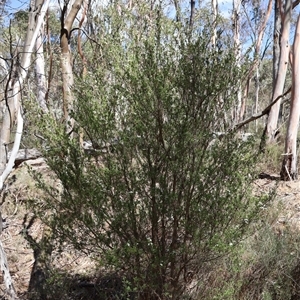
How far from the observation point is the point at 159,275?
333 cm

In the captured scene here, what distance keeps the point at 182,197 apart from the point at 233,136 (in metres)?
0.61

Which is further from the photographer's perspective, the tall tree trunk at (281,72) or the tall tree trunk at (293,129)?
the tall tree trunk at (281,72)

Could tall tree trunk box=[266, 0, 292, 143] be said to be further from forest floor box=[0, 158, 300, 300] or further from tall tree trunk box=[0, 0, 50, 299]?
tall tree trunk box=[0, 0, 50, 299]

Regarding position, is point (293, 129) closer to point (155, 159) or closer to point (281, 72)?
point (281, 72)

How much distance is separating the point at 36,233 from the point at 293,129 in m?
4.03

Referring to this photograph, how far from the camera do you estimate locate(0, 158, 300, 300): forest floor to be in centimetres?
443

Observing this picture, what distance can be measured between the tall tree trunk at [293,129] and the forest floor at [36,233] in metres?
0.20

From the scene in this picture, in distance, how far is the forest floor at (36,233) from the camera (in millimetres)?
4434

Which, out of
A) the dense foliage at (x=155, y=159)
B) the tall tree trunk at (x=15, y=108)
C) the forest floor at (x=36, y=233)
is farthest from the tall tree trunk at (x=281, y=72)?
the tall tree trunk at (x=15, y=108)

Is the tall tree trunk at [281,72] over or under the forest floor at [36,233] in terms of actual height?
over

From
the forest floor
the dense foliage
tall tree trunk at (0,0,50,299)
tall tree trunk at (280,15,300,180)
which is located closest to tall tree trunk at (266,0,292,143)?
tall tree trunk at (280,15,300,180)

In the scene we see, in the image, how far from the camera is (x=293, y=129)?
645 cm

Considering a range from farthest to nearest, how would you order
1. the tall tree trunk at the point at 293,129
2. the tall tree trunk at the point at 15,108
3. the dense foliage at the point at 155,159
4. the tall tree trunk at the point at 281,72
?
the tall tree trunk at the point at 281,72
the tall tree trunk at the point at 293,129
the tall tree trunk at the point at 15,108
the dense foliage at the point at 155,159

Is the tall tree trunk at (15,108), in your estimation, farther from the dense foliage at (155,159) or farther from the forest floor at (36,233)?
the dense foliage at (155,159)
